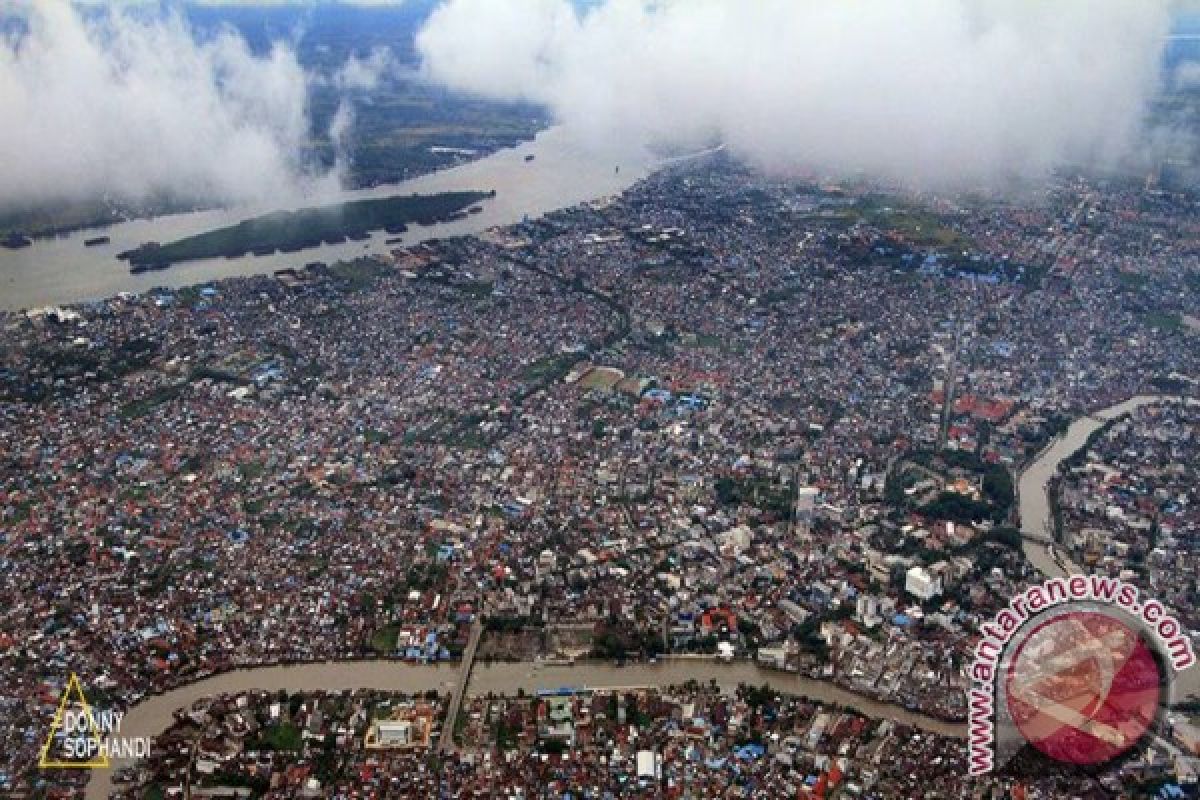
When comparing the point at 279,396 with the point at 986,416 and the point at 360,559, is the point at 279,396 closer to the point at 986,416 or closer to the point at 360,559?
the point at 360,559

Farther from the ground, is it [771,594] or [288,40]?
[288,40]

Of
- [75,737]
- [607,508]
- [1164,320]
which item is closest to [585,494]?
[607,508]

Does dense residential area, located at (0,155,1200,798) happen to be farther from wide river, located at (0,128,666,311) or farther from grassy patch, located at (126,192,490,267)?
grassy patch, located at (126,192,490,267)

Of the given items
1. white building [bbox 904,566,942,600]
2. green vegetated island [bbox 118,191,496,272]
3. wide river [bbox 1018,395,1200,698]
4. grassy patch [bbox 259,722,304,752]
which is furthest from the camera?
green vegetated island [bbox 118,191,496,272]

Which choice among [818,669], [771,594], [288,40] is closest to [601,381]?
[771,594]

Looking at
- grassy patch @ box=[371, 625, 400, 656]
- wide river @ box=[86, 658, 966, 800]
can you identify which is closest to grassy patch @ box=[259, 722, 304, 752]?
wide river @ box=[86, 658, 966, 800]
